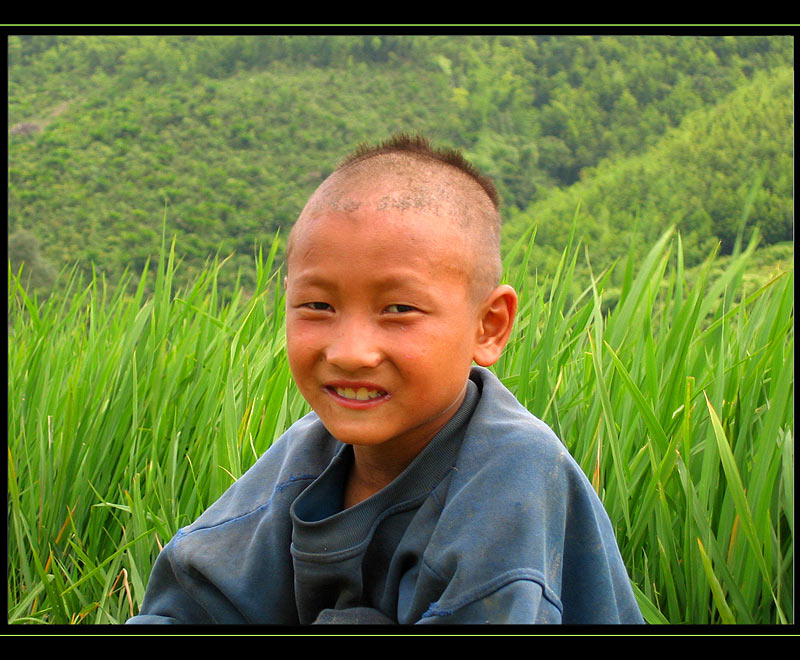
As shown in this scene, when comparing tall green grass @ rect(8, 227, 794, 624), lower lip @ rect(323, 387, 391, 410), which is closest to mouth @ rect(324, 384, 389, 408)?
lower lip @ rect(323, 387, 391, 410)

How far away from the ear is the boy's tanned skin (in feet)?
0.04

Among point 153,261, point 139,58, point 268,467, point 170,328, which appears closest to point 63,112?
point 139,58

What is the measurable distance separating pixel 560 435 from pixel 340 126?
504 inches

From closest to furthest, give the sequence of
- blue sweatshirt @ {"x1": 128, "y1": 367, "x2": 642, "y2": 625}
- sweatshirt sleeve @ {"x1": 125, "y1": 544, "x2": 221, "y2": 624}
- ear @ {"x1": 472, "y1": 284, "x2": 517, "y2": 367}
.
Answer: blue sweatshirt @ {"x1": 128, "y1": 367, "x2": 642, "y2": 625} → ear @ {"x1": 472, "y1": 284, "x2": 517, "y2": 367} → sweatshirt sleeve @ {"x1": 125, "y1": 544, "x2": 221, "y2": 624}

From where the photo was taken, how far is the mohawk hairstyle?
1.26 m

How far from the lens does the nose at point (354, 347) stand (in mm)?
1088

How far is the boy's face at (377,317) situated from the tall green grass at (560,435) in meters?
0.53

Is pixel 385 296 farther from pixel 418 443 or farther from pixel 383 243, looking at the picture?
pixel 418 443

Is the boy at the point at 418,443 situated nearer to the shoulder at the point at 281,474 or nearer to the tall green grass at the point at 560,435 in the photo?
the shoulder at the point at 281,474

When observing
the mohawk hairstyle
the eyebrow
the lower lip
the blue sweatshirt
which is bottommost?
the blue sweatshirt

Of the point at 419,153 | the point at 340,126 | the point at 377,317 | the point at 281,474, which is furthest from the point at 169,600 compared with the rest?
the point at 340,126

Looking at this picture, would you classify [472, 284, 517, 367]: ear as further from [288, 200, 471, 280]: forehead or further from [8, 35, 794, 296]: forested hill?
[8, 35, 794, 296]: forested hill

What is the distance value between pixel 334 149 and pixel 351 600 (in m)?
12.6

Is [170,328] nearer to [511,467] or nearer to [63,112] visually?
[511,467]
